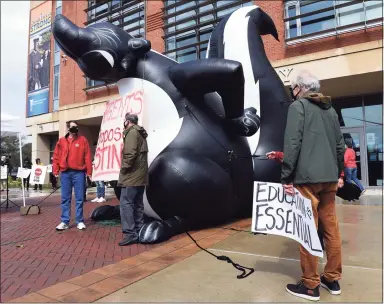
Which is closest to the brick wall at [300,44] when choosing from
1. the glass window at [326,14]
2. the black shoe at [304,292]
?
the glass window at [326,14]

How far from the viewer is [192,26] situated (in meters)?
14.3

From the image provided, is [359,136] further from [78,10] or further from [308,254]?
[78,10]

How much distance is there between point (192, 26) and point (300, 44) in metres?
4.56

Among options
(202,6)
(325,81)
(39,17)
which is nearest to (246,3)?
(202,6)

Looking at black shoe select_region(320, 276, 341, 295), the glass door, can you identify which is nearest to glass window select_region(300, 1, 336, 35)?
the glass door

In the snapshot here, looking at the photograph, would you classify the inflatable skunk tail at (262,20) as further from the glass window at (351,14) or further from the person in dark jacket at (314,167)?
the glass window at (351,14)

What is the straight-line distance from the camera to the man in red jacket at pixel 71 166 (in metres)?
5.18

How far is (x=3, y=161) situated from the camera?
30.6 feet

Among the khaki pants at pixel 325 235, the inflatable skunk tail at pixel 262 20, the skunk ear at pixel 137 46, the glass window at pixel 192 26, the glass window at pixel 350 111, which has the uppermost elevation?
the glass window at pixel 192 26

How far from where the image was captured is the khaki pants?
8.43ft

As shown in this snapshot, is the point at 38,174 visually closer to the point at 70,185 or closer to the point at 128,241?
the point at 70,185

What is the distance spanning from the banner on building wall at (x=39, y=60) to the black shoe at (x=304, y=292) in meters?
21.9

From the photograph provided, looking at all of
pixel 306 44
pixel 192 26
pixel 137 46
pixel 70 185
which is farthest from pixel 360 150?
pixel 70 185

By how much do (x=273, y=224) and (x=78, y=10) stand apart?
64.8ft
